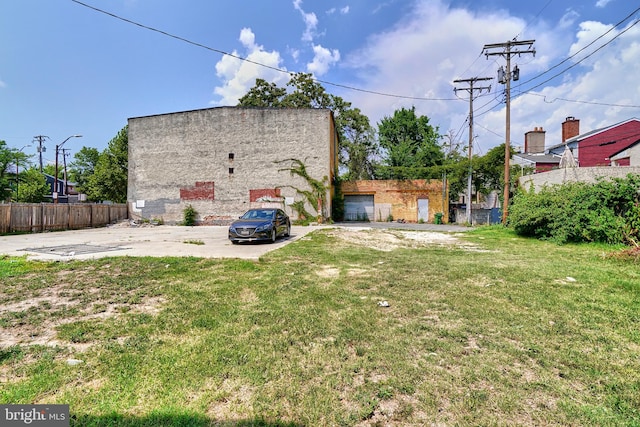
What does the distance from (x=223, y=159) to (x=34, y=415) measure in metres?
22.4

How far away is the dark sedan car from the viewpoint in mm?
10945

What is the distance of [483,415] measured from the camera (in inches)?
79.7

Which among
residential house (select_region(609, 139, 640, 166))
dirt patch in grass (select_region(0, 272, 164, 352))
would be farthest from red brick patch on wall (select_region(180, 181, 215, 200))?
residential house (select_region(609, 139, 640, 166))

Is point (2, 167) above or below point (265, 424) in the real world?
above

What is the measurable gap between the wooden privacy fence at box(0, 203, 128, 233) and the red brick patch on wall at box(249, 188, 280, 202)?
10644 millimetres

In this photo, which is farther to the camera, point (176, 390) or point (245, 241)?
point (245, 241)

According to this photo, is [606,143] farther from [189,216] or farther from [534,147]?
[189,216]

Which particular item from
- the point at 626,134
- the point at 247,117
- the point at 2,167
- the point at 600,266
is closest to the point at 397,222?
the point at 247,117

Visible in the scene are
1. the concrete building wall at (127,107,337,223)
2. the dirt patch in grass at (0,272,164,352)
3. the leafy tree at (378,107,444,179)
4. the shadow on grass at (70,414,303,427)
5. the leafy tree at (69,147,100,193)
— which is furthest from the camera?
the leafy tree at (69,147,100,193)

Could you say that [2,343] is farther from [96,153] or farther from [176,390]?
[96,153]

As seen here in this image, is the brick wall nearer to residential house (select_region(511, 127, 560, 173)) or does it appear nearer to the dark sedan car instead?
residential house (select_region(511, 127, 560, 173))

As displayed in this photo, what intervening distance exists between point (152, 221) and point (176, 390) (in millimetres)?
24820

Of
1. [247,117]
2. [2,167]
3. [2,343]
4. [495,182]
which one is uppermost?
[247,117]

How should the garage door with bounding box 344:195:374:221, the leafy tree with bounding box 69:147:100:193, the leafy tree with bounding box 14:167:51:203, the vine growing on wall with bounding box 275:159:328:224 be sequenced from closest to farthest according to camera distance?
1. the vine growing on wall with bounding box 275:159:328:224
2. the garage door with bounding box 344:195:374:221
3. the leafy tree with bounding box 14:167:51:203
4. the leafy tree with bounding box 69:147:100:193
